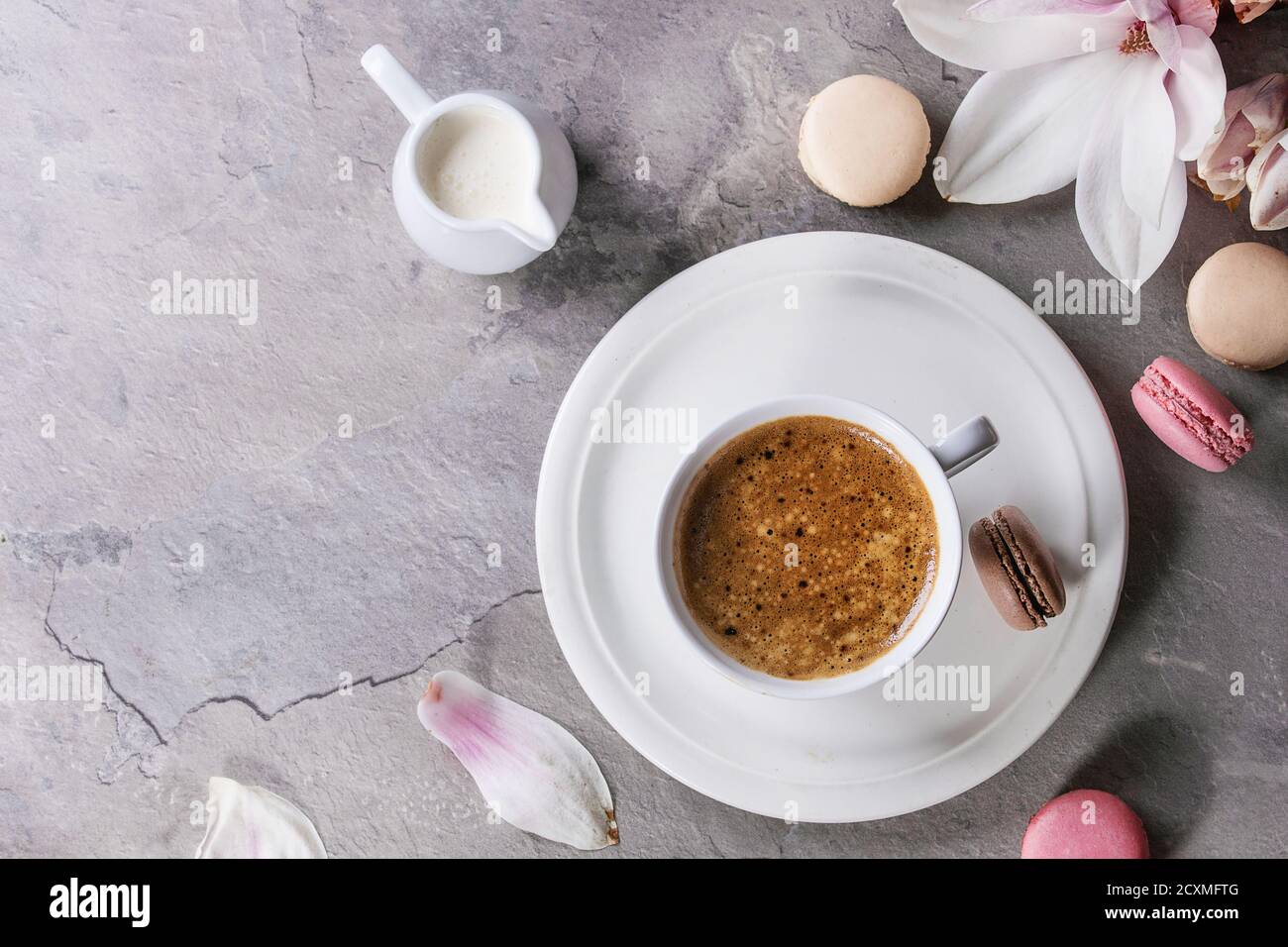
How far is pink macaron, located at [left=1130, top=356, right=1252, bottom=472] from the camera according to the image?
987 millimetres

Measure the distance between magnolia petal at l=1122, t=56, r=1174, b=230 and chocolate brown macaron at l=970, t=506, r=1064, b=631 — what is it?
0.30 metres

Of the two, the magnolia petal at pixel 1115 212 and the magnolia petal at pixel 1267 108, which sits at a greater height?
the magnolia petal at pixel 1267 108

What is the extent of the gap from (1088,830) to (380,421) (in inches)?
34.5

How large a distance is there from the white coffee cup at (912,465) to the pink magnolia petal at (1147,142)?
0.90ft

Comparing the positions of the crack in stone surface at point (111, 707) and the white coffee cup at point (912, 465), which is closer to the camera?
the white coffee cup at point (912, 465)

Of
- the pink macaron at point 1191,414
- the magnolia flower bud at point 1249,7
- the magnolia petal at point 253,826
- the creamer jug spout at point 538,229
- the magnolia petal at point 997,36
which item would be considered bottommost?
the magnolia petal at point 253,826

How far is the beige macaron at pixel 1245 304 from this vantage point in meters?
1.00

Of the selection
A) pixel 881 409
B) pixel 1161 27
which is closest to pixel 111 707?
pixel 881 409

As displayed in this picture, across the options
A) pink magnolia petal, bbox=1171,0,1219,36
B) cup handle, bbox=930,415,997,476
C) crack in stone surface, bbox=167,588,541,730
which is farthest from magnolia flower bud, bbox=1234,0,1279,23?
crack in stone surface, bbox=167,588,541,730

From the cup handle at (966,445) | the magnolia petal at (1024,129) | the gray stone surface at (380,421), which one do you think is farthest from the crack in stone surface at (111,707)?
the magnolia petal at (1024,129)

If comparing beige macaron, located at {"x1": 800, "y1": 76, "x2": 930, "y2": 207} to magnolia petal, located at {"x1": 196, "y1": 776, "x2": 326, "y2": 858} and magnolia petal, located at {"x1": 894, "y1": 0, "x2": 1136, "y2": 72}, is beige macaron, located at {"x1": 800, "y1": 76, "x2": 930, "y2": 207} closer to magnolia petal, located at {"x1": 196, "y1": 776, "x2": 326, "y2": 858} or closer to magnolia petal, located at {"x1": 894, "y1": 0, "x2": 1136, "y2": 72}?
magnolia petal, located at {"x1": 894, "y1": 0, "x2": 1136, "y2": 72}

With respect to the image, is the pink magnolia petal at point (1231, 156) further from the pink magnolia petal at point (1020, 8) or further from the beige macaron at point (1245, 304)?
the pink magnolia petal at point (1020, 8)

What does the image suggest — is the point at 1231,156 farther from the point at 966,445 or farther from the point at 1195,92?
the point at 966,445

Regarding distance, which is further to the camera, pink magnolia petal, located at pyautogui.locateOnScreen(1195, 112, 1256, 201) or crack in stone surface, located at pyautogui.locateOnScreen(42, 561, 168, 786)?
crack in stone surface, located at pyautogui.locateOnScreen(42, 561, 168, 786)
